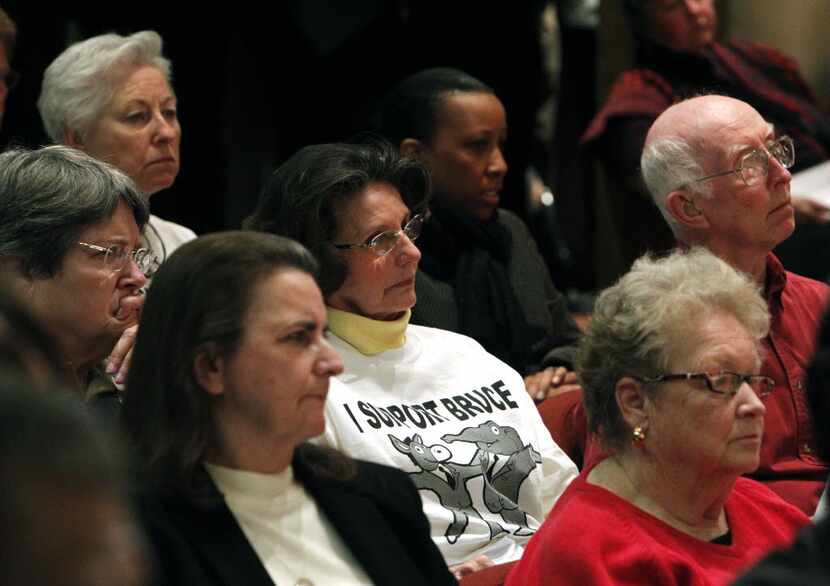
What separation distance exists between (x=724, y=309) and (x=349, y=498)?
0.73 m

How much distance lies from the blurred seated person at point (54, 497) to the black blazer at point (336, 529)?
97 cm

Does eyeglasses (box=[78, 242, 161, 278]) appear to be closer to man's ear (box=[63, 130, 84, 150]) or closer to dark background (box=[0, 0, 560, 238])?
man's ear (box=[63, 130, 84, 150])

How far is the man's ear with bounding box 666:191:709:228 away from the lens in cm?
358

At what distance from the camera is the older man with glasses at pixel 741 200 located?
11.4ft

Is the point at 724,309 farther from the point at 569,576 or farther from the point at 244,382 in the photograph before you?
the point at 244,382

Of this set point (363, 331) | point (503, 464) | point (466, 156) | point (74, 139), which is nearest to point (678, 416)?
point (503, 464)

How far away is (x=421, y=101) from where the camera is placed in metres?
4.19

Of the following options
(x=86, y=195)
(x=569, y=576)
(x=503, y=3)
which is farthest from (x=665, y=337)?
(x=503, y=3)

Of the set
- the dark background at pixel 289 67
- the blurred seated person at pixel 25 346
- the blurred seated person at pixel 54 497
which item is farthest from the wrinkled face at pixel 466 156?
the blurred seated person at pixel 54 497

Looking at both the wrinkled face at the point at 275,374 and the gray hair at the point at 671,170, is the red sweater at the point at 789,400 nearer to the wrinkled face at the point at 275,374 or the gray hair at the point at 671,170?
the gray hair at the point at 671,170

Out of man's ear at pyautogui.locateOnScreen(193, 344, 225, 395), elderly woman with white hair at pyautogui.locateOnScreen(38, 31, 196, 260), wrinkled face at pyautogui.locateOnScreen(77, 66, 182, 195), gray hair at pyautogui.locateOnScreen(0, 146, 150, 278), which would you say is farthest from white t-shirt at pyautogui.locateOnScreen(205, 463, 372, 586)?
wrinkled face at pyautogui.locateOnScreen(77, 66, 182, 195)

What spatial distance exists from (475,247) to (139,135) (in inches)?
34.2

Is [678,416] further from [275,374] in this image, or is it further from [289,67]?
[289,67]

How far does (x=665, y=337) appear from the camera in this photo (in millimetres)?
2641
